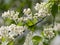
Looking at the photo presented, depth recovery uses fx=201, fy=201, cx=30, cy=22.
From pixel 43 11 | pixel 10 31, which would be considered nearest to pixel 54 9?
pixel 43 11

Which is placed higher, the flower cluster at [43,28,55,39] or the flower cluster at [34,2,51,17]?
the flower cluster at [34,2,51,17]

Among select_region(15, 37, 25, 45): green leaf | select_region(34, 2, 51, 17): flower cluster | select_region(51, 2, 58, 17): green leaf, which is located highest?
select_region(51, 2, 58, 17): green leaf

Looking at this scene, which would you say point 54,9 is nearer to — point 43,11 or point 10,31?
point 43,11

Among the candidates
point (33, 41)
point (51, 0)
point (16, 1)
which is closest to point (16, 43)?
point (33, 41)

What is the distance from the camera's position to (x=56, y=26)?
2.18 feet

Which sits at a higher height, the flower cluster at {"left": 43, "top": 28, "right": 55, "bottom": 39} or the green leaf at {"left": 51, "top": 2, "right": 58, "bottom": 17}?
the green leaf at {"left": 51, "top": 2, "right": 58, "bottom": 17}

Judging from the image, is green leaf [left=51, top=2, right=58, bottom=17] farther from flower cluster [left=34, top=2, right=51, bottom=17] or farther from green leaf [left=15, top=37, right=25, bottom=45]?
green leaf [left=15, top=37, right=25, bottom=45]

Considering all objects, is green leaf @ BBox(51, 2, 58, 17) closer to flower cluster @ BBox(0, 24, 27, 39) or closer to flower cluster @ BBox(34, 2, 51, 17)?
flower cluster @ BBox(34, 2, 51, 17)

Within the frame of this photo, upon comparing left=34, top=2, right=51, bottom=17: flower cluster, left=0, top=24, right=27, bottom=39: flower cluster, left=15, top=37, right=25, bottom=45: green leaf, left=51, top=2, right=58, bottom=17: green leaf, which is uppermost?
left=51, top=2, right=58, bottom=17: green leaf

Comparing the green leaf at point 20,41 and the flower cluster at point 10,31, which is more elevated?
the green leaf at point 20,41

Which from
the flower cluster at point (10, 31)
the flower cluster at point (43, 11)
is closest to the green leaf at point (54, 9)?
the flower cluster at point (43, 11)

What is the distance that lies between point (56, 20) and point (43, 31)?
0.09m

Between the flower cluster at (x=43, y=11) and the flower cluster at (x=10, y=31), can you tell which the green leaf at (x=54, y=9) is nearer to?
the flower cluster at (x=43, y=11)

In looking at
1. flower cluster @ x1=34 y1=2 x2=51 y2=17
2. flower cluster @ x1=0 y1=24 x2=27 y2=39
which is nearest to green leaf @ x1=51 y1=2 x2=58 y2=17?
flower cluster @ x1=34 y1=2 x2=51 y2=17
